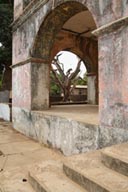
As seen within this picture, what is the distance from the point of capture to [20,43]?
708 cm

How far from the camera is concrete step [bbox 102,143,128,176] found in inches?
87.4

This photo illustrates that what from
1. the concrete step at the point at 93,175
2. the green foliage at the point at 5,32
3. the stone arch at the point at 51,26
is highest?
the green foliage at the point at 5,32

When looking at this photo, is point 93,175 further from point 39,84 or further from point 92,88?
point 92,88

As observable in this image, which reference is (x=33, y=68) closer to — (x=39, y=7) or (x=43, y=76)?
(x=43, y=76)

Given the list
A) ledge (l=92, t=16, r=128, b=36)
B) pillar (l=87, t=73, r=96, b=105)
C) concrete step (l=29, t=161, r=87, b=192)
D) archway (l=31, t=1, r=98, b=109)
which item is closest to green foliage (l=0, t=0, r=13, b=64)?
archway (l=31, t=1, r=98, b=109)

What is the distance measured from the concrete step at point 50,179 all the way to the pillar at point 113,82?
95 cm

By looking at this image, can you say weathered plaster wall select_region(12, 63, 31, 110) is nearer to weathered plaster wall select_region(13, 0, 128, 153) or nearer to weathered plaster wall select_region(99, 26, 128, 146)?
weathered plaster wall select_region(13, 0, 128, 153)

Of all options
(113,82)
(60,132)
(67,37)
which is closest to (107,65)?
(113,82)

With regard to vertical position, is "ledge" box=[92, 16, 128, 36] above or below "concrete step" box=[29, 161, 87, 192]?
above

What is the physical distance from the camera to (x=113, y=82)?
3.32m

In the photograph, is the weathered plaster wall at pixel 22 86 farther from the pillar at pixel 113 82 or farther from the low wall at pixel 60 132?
the pillar at pixel 113 82

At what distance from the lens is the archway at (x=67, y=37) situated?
5340mm

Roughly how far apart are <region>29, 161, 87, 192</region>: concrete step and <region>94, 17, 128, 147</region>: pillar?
952 millimetres

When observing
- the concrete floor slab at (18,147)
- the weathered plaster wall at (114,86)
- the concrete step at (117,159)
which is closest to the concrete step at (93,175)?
the concrete step at (117,159)
